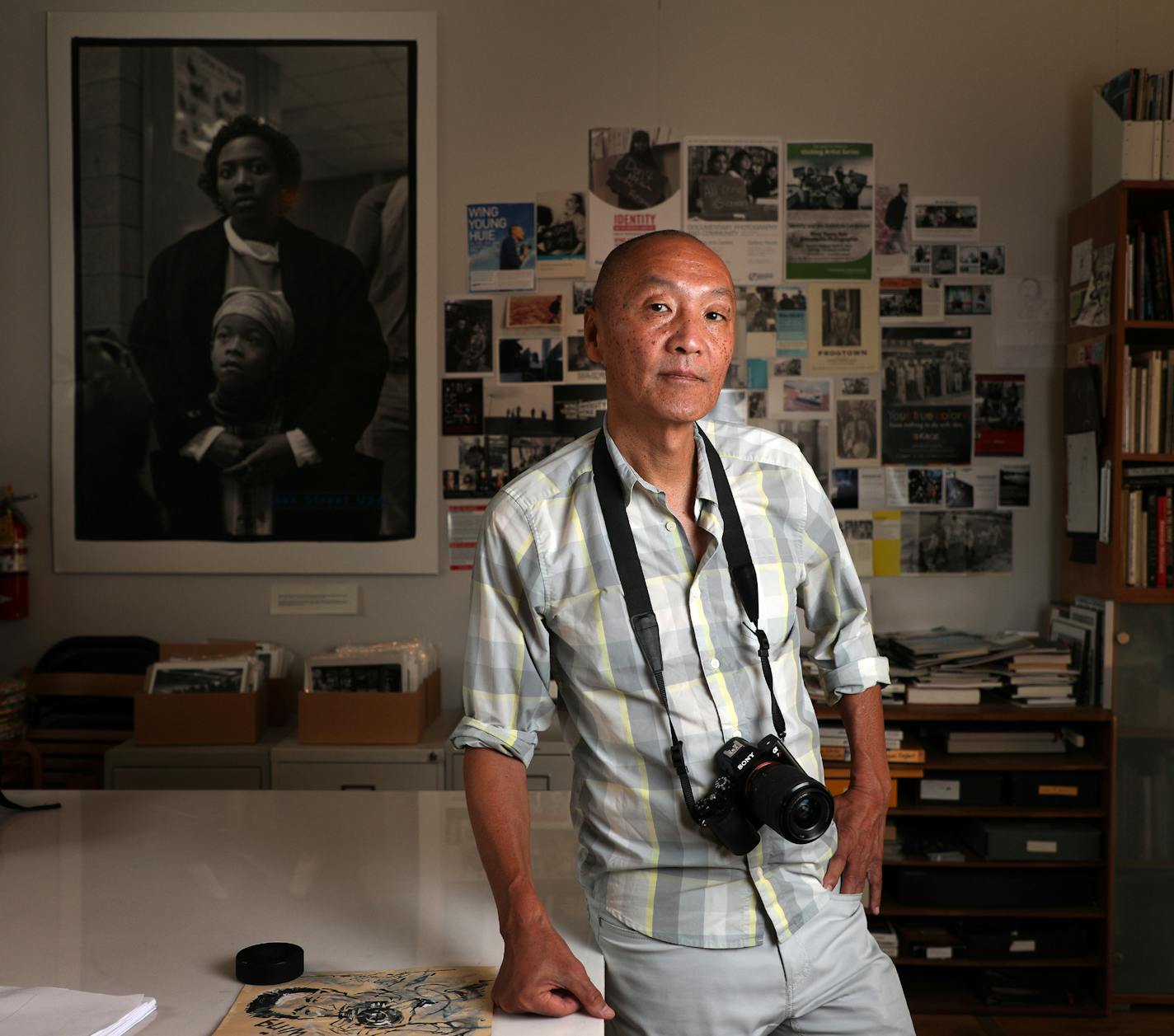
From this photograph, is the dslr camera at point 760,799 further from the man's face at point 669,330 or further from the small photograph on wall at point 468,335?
the small photograph on wall at point 468,335

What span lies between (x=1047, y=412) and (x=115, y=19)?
313 cm

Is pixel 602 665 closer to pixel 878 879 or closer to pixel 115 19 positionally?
pixel 878 879

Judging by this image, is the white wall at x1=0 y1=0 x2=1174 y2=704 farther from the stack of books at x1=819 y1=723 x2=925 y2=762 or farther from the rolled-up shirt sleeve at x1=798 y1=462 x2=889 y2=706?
the rolled-up shirt sleeve at x1=798 y1=462 x2=889 y2=706

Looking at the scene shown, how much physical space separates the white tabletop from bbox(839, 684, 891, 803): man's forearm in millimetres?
428

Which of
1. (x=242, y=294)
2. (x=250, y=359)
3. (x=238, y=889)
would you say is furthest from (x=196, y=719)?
(x=238, y=889)

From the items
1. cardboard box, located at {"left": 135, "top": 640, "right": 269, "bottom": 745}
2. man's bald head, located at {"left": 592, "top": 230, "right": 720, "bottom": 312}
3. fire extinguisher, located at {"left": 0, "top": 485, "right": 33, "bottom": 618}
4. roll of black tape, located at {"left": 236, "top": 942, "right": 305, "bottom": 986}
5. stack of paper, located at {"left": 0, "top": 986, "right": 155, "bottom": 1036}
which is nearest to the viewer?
stack of paper, located at {"left": 0, "top": 986, "right": 155, "bottom": 1036}

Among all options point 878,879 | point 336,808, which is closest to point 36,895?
point 336,808

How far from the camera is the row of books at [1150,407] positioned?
2922 millimetres

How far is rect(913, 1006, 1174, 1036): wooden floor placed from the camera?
2.83 m

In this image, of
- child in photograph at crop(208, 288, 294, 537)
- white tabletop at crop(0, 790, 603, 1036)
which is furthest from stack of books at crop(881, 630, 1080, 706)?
child in photograph at crop(208, 288, 294, 537)

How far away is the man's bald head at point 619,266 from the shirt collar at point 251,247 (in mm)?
2196

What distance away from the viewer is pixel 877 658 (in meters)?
1.52

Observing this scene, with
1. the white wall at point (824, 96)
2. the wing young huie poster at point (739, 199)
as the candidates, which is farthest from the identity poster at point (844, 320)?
the white wall at point (824, 96)

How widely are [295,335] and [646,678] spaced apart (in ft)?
7.75
